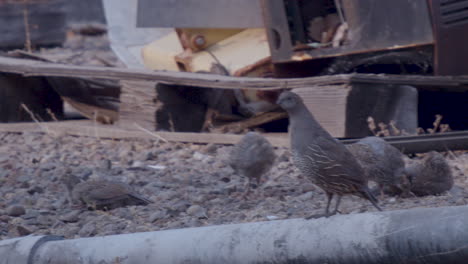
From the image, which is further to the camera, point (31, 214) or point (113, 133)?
point (113, 133)

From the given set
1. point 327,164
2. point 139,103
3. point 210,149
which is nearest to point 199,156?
point 210,149

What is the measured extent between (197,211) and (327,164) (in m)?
1.06

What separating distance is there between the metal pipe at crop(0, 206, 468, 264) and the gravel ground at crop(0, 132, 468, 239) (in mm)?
1155

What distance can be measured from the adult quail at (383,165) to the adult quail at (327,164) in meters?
0.85

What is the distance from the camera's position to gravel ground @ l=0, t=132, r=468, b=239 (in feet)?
14.7

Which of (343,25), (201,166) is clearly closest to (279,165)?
(201,166)

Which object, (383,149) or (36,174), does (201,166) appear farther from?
(383,149)

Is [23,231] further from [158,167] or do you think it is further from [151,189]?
[158,167]

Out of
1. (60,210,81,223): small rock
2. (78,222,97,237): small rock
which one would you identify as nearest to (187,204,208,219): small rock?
(78,222,97,237): small rock

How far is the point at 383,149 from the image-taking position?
4949mm

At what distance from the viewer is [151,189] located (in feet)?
17.4

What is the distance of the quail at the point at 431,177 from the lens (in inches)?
189

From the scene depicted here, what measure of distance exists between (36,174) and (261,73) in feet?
8.74

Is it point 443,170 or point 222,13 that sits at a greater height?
point 222,13
